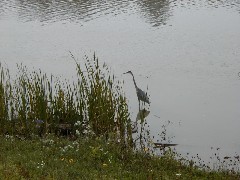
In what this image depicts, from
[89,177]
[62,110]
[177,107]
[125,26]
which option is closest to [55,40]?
[125,26]

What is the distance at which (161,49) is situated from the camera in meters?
18.5

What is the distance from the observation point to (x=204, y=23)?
74.7 feet

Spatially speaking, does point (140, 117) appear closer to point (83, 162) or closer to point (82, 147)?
point (82, 147)

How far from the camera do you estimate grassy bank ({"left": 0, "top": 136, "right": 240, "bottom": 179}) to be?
21.6ft

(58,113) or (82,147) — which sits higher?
(58,113)

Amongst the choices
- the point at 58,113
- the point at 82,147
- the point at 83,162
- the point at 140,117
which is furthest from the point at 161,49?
the point at 83,162

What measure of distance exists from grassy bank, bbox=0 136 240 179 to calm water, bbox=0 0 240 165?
2.38 m

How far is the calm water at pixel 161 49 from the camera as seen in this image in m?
12.0

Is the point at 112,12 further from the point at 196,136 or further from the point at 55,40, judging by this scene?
→ the point at 196,136

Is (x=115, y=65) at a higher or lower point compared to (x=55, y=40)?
lower

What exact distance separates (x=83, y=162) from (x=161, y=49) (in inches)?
461

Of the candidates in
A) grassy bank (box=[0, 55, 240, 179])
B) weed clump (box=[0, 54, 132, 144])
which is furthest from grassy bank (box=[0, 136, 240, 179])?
weed clump (box=[0, 54, 132, 144])

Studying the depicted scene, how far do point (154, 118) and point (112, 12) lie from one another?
16.1 metres

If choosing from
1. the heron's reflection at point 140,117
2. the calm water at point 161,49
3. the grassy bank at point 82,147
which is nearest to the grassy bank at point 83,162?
the grassy bank at point 82,147
